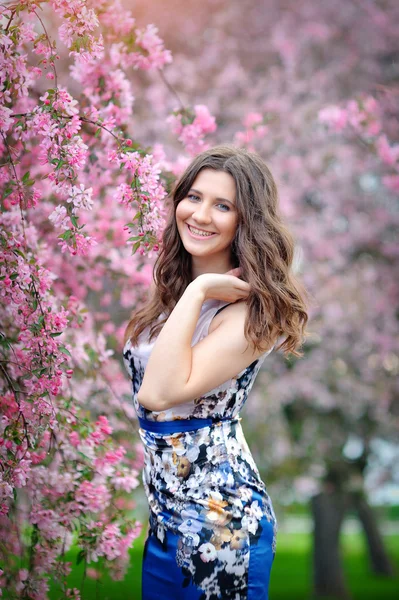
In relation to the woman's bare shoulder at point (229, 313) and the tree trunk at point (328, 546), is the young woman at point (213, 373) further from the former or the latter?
the tree trunk at point (328, 546)

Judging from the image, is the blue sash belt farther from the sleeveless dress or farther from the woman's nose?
the woman's nose

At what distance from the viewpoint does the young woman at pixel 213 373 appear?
195cm

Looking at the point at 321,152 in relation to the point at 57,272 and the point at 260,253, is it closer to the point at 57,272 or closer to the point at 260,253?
the point at 57,272

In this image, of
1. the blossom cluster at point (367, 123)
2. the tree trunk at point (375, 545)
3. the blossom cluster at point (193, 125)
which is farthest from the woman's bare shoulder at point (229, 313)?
the tree trunk at point (375, 545)

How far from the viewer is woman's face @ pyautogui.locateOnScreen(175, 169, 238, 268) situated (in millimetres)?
2205

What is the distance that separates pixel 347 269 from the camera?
277 inches

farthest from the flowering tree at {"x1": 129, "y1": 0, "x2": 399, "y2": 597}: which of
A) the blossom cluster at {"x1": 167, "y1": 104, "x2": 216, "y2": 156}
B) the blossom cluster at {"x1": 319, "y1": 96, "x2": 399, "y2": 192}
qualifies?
the blossom cluster at {"x1": 167, "y1": 104, "x2": 216, "y2": 156}

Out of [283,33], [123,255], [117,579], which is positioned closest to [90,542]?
[117,579]

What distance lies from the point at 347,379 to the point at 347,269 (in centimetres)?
112

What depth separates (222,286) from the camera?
2125 mm

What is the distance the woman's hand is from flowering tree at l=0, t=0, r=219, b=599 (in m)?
0.26

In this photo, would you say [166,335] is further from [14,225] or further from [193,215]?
[14,225]

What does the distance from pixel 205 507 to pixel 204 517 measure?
3cm

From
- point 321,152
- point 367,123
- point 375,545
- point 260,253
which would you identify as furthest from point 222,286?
point 375,545
